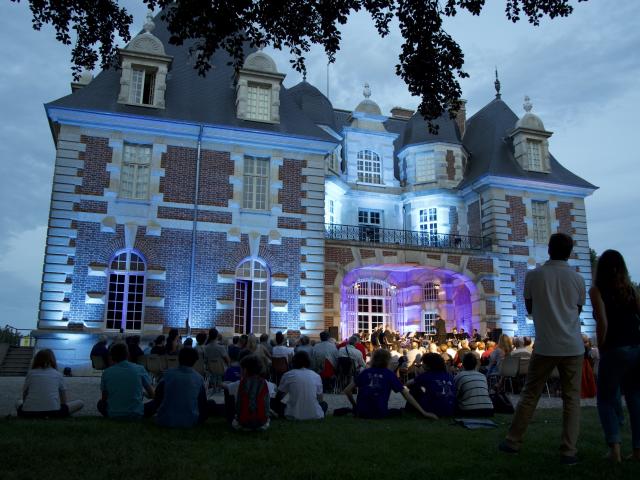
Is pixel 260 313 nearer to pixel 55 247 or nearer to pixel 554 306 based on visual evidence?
pixel 55 247

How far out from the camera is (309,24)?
7.96m

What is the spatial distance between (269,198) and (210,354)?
8160 millimetres

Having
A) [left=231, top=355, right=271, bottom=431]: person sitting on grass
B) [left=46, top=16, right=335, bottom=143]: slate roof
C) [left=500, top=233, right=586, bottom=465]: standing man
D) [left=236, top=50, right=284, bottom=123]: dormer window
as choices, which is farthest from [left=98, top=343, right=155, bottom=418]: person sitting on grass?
[left=236, top=50, right=284, bottom=123]: dormer window

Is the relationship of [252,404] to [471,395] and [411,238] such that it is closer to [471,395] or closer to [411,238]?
[471,395]

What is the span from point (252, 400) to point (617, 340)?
3600 mm

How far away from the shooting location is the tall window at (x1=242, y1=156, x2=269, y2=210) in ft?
61.7

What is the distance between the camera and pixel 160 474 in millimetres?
4293

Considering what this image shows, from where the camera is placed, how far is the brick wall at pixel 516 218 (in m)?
22.5

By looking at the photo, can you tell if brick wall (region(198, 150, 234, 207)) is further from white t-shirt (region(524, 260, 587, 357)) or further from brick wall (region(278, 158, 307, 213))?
white t-shirt (region(524, 260, 587, 357))

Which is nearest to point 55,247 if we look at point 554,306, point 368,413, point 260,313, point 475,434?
point 260,313

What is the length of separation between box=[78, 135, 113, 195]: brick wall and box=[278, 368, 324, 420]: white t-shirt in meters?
11.7

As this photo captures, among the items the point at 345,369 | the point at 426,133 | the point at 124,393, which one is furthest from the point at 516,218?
the point at 124,393

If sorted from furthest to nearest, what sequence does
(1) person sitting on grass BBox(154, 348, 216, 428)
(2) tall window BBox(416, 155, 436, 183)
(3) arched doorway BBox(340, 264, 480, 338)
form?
(2) tall window BBox(416, 155, 436, 183) → (3) arched doorway BBox(340, 264, 480, 338) → (1) person sitting on grass BBox(154, 348, 216, 428)

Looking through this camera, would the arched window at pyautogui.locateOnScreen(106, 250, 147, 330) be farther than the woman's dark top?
Yes
